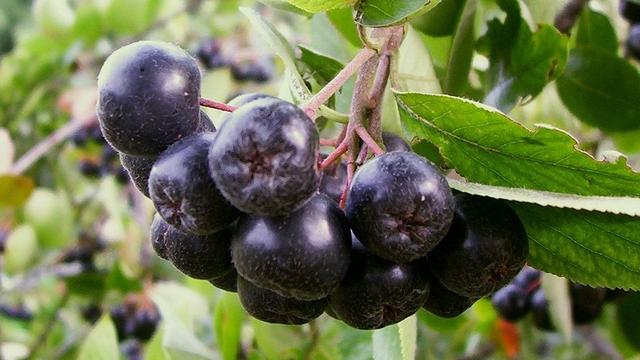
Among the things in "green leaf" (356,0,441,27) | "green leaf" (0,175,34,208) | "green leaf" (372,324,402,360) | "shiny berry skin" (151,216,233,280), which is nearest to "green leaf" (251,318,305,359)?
"green leaf" (372,324,402,360)

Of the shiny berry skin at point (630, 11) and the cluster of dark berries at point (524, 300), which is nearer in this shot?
the shiny berry skin at point (630, 11)

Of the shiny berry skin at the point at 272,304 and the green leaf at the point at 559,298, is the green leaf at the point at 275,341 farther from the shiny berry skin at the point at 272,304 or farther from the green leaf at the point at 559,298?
the shiny berry skin at the point at 272,304

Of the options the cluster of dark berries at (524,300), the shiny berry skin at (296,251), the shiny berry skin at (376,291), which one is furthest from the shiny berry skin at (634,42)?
the shiny berry skin at (296,251)

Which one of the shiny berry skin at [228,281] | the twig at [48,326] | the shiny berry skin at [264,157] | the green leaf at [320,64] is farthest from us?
the twig at [48,326]

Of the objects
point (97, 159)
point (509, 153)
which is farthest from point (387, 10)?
point (97, 159)

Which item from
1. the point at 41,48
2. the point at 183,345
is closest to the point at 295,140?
the point at 183,345

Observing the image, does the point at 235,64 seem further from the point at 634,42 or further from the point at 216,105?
the point at 216,105
